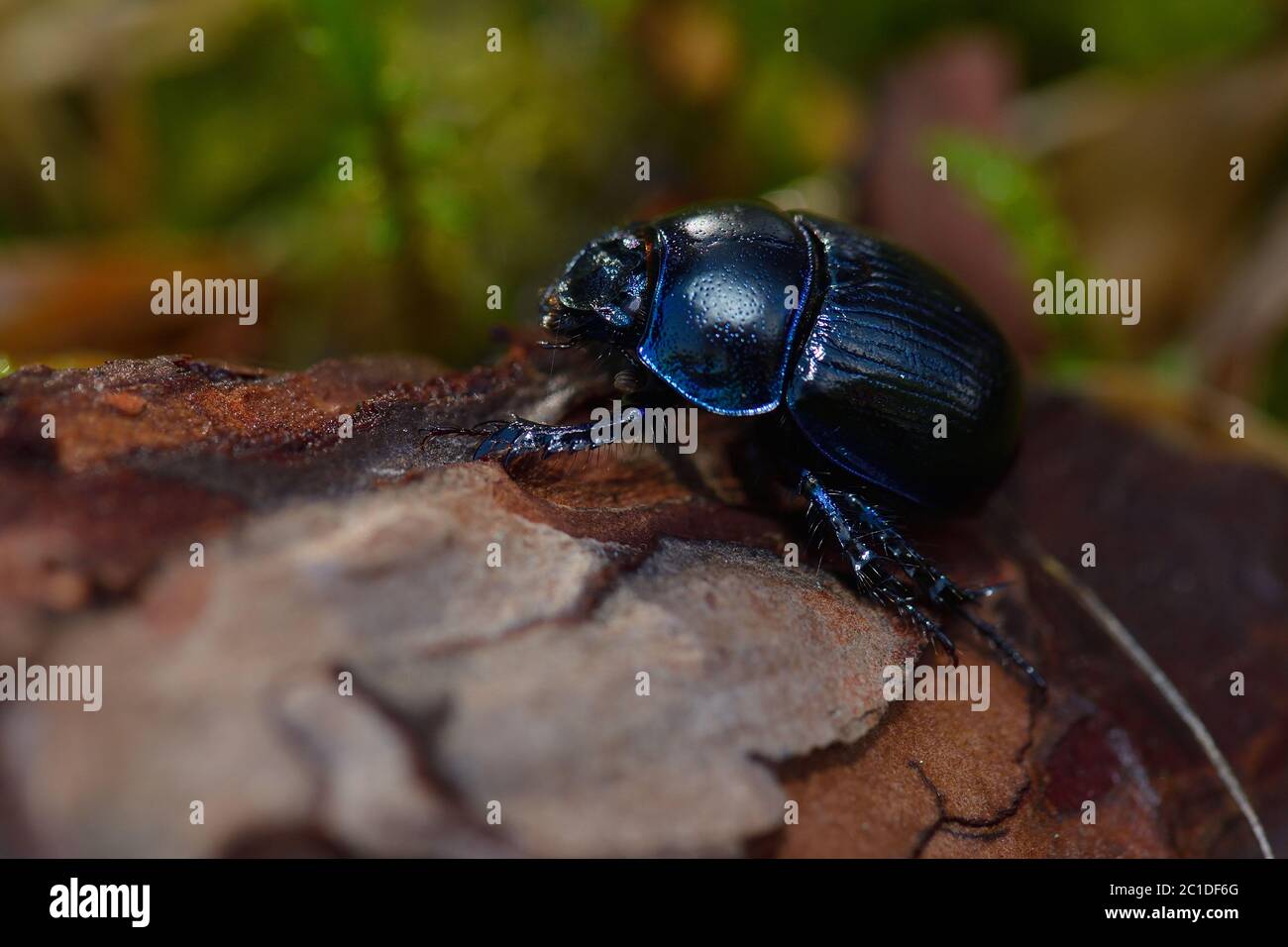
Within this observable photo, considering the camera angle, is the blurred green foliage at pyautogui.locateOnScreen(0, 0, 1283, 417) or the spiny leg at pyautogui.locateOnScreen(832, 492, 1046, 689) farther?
the blurred green foliage at pyautogui.locateOnScreen(0, 0, 1283, 417)

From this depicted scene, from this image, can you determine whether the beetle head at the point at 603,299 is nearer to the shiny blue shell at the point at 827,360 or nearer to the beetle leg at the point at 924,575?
the shiny blue shell at the point at 827,360

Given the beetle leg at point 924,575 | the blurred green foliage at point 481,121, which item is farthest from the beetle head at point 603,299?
the blurred green foliage at point 481,121

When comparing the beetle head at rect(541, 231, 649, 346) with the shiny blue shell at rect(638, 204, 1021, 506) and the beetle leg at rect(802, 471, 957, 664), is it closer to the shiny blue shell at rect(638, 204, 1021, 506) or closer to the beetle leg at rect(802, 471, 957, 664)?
the shiny blue shell at rect(638, 204, 1021, 506)

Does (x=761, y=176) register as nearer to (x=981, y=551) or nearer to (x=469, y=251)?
(x=469, y=251)

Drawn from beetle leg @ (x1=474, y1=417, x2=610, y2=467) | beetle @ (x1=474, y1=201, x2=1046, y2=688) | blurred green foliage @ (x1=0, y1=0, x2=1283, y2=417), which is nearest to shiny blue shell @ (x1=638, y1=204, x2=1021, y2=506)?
beetle @ (x1=474, y1=201, x2=1046, y2=688)

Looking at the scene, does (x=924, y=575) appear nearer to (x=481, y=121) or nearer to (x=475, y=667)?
(x=475, y=667)

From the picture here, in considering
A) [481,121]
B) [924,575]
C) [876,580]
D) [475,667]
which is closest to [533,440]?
[475,667]
